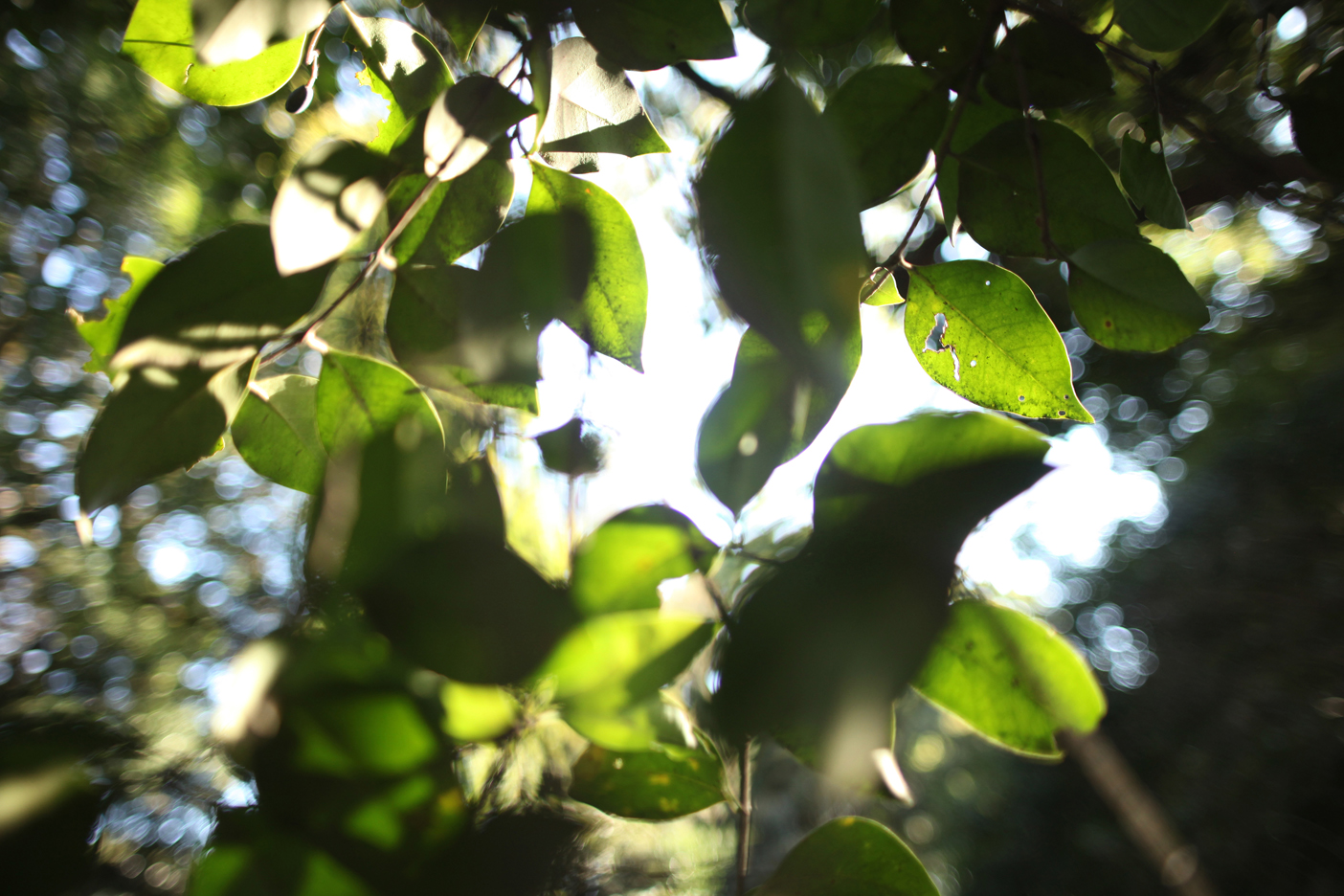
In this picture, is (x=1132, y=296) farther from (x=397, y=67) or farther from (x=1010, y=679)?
(x=397, y=67)

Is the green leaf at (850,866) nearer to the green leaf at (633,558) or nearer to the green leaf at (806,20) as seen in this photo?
the green leaf at (633,558)

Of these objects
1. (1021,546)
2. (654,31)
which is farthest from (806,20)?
(1021,546)

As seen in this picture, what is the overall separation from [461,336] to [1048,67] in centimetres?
19

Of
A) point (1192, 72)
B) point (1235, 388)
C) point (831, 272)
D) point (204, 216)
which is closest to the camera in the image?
point (831, 272)

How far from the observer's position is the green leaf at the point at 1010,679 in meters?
0.14

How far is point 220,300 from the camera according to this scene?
0.13 metres

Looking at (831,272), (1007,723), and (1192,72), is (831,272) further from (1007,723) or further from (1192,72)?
(1192,72)

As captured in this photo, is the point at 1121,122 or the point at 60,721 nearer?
the point at 60,721

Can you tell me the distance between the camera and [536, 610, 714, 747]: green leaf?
0.13 m

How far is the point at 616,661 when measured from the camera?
0.13 meters

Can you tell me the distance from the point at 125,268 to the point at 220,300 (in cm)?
6

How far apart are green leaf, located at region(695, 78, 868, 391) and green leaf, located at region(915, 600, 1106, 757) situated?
83mm

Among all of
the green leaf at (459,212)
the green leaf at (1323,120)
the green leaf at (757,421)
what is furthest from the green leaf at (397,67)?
the green leaf at (1323,120)

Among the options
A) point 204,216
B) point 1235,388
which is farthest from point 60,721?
point 1235,388
